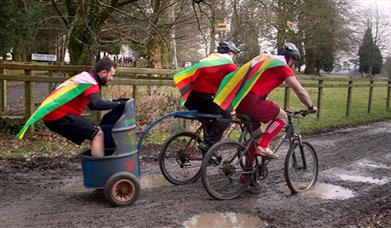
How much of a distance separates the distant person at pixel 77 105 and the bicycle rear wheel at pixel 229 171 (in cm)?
133

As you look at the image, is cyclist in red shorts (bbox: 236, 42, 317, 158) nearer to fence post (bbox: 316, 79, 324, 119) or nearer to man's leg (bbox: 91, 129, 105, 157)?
man's leg (bbox: 91, 129, 105, 157)

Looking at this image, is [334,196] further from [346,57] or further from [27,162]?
[346,57]

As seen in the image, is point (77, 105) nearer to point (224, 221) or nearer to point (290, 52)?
point (224, 221)

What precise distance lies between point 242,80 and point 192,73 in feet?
2.54

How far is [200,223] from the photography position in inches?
181

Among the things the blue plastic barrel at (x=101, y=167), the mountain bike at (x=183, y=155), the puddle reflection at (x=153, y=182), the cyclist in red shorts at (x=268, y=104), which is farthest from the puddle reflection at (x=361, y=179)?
the blue plastic barrel at (x=101, y=167)

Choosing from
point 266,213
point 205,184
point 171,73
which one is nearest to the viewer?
point 266,213

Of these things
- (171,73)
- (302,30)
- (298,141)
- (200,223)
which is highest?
(302,30)

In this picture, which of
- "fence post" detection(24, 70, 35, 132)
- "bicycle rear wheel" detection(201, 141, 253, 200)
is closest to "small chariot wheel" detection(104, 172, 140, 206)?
"bicycle rear wheel" detection(201, 141, 253, 200)

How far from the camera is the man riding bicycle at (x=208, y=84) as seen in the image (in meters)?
5.91

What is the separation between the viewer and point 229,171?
554cm

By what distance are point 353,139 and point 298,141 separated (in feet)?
15.2

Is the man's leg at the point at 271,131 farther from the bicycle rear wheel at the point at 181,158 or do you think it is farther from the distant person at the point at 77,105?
the distant person at the point at 77,105

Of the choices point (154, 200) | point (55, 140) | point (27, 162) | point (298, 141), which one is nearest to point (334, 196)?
point (298, 141)
